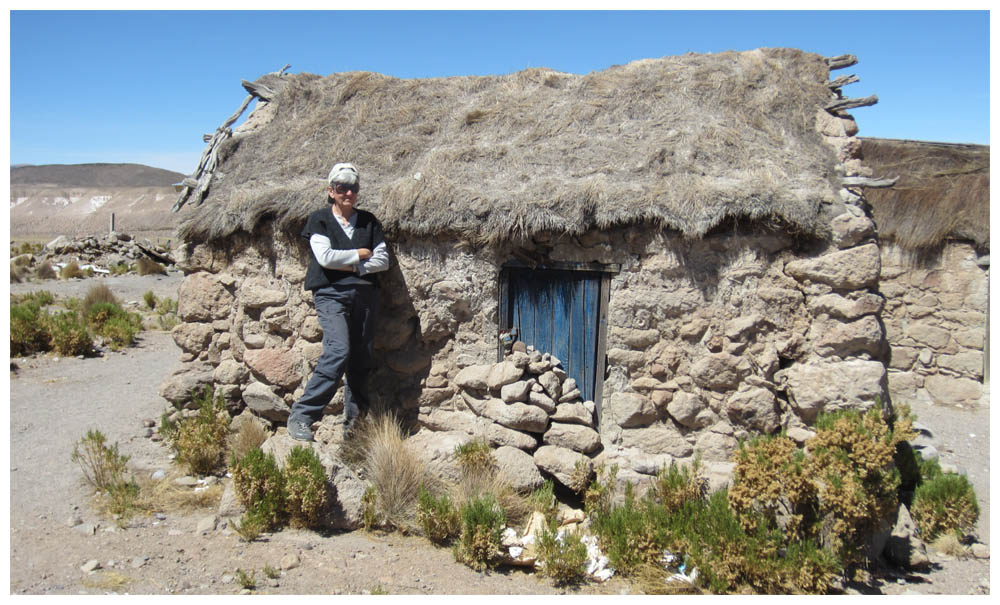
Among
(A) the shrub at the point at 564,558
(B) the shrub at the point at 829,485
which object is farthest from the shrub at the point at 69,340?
(B) the shrub at the point at 829,485

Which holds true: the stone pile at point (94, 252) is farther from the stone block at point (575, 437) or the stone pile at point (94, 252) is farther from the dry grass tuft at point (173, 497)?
the stone block at point (575, 437)

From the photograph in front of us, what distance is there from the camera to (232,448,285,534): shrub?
436 centimetres

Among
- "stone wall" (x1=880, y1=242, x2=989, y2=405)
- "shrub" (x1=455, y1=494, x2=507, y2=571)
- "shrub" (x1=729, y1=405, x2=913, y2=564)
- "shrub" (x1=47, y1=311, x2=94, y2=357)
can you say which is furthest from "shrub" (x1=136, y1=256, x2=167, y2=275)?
"shrub" (x1=729, y1=405, x2=913, y2=564)

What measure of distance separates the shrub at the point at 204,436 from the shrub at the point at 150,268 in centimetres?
1414

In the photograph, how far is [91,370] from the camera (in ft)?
28.8

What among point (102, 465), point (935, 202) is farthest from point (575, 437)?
point (935, 202)

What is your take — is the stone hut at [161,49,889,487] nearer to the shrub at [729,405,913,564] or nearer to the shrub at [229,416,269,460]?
the shrub at [229,416,269,460]

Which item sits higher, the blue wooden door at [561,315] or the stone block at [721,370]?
the blue wooden door at [561,315]

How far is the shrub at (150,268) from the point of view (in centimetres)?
1831

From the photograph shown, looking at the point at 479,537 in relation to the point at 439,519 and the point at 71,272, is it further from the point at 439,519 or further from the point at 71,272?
the point at 71,272

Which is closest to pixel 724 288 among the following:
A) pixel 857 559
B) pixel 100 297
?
pixel 857 559

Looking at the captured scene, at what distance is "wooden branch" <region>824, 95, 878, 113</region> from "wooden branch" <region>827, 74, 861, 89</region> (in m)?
0.18

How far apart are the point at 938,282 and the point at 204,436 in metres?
8.25

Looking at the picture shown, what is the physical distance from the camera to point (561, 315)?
538cm
